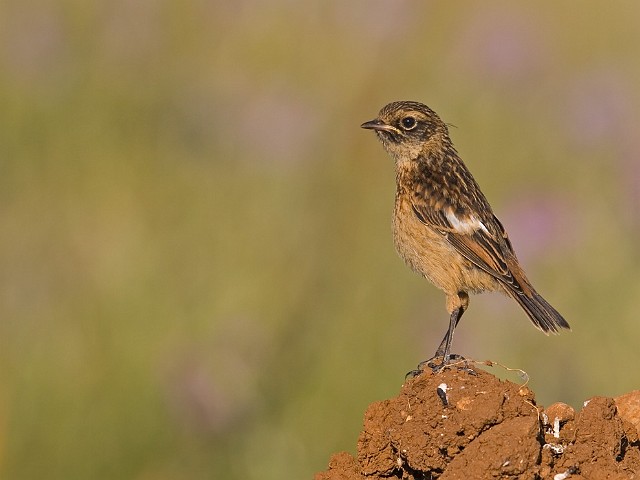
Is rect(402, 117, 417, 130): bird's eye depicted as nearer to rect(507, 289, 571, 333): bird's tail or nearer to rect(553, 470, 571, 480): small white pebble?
rect(507, 289, 571, 333): bird's tail

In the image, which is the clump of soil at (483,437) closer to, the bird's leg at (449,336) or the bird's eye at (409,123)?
the bird's leg at (449,336)

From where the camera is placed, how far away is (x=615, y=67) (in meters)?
12.9

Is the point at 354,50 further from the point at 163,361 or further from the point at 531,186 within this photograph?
the point at 163,361

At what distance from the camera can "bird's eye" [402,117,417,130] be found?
8.63 meters

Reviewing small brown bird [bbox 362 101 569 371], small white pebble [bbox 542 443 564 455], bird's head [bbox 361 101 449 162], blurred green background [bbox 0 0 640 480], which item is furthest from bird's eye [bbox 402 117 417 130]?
small white pebble [bbox 542 443 564 455]

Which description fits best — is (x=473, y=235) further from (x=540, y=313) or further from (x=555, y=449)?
(x=555, y=449)

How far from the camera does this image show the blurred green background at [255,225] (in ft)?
28.6

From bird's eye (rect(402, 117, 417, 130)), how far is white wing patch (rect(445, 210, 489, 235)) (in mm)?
988

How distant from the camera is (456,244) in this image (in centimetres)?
774

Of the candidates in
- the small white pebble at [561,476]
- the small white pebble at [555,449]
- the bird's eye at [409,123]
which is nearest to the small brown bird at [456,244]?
the bird's eye at [409,123]

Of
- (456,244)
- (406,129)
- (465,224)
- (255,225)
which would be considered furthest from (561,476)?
(255,225)

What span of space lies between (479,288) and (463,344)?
Result: 4.40 ft

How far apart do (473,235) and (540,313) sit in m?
0.62

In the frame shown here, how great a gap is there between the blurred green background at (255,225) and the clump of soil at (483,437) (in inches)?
129
